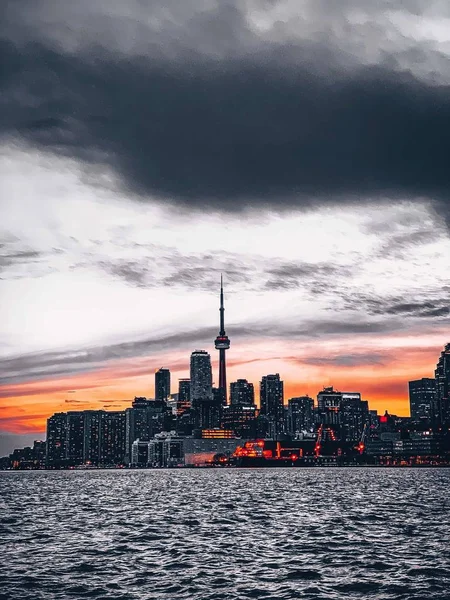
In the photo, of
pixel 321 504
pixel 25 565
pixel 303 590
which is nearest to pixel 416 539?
pixel 303 590

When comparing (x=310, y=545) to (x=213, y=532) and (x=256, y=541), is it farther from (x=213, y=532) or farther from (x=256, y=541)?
(x=213, y=532)

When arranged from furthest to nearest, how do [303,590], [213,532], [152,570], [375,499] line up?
[375,499] → [213,532] → [152,570] → [303,590]

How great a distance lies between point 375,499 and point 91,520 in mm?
58989

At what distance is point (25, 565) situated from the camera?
56.2 m

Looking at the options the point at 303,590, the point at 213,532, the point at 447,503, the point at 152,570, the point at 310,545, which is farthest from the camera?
the point at 447,503

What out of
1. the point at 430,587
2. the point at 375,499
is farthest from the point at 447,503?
the point at 430,587

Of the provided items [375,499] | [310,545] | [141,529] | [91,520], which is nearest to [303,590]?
[310,545]

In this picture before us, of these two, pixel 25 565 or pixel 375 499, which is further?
pixel 375 499

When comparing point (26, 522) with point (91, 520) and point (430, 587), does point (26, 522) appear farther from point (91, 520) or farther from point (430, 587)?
point (430, 587)

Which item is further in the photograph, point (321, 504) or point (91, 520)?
point (321, 504)

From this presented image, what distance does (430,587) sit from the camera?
152 ft

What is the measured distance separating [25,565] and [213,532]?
25.6 m

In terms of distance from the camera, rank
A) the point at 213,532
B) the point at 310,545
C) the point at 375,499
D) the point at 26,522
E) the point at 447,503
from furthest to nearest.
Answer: the point at 375,499 < the point at 447,503 < the point at 26,522 < the point at 213,532 < the point at 310,545

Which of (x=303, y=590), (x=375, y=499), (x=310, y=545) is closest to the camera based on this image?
(x=303, y=590)
